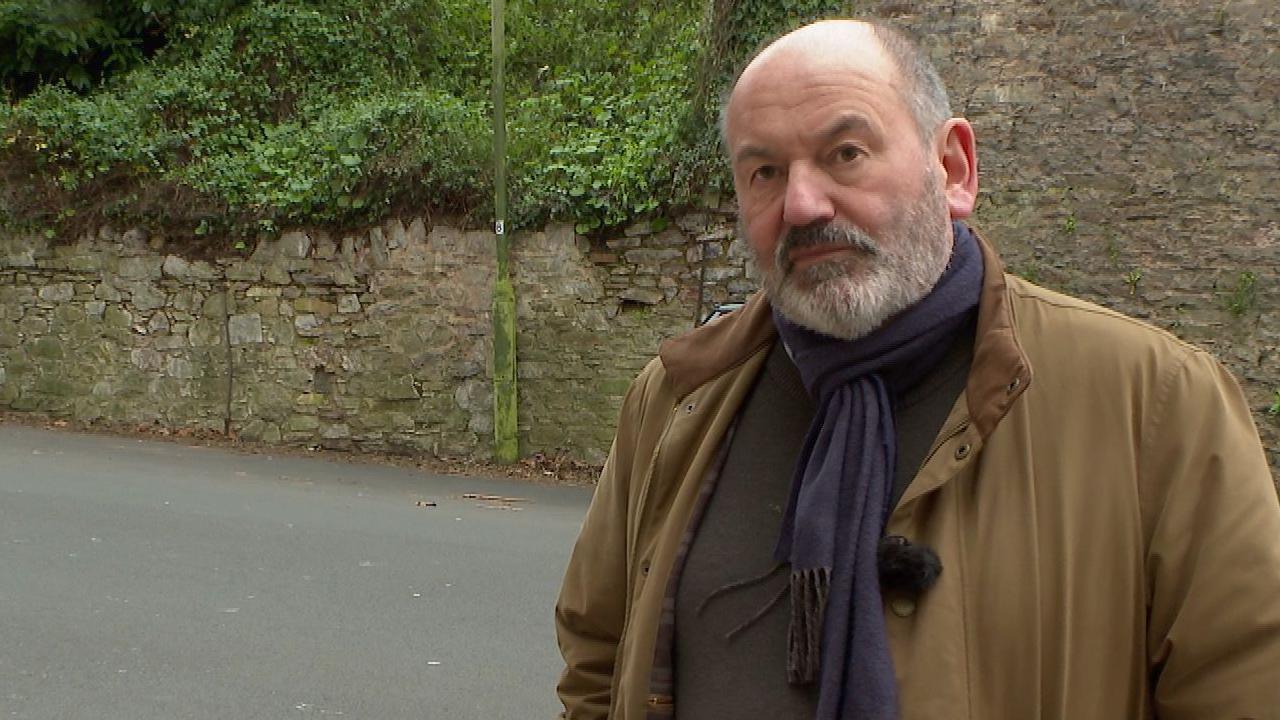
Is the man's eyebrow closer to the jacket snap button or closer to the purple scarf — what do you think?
the purple scarf

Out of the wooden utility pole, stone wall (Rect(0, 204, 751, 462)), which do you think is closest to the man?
stone wall (Rect(0, 204, 751, 462))

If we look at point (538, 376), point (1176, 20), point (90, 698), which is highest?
point (1176, 20)

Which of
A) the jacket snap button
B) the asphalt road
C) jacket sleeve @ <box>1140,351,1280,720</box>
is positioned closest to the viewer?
jacket sleeve @ <box>1140,351,1280,720</box>

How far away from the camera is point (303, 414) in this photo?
13.8 metres

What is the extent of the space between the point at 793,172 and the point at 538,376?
10.9m

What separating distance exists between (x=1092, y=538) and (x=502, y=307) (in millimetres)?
11179

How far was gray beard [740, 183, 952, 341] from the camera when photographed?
78.5 inches

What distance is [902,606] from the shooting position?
70.9 inches

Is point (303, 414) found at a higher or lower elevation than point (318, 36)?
lower

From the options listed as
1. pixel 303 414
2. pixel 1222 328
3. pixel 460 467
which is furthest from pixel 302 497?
pixel 1222 328

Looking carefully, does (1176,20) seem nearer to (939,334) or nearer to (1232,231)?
(1232,231)

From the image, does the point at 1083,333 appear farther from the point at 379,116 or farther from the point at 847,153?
the point at 379,116

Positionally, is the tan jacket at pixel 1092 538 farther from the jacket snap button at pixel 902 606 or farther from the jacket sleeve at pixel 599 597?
the jacket sleeve at pixel 599 597

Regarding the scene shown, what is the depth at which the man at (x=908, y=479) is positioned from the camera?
68.6 inches
